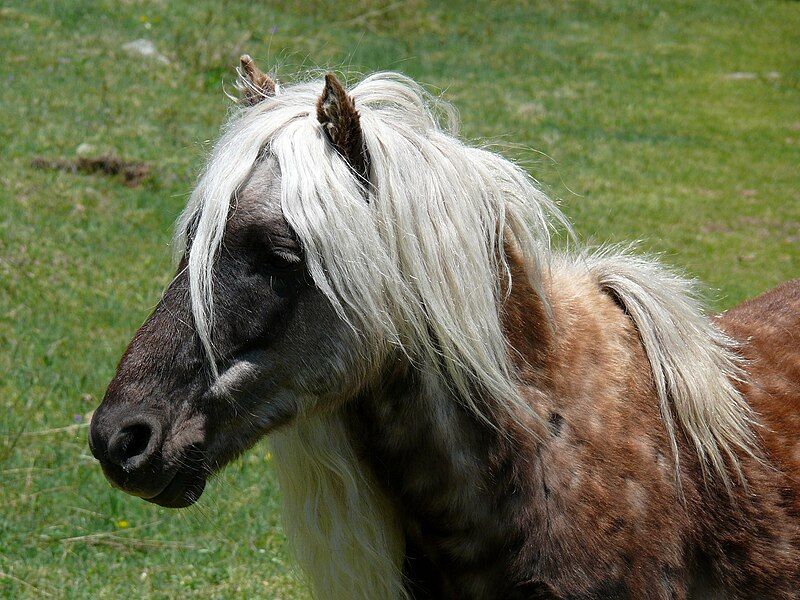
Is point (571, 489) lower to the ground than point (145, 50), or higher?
higher

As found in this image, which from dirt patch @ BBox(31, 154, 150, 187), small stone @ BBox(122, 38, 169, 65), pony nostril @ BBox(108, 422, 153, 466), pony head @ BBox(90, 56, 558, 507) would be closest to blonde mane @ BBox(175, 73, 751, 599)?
pony head @ BBox(90, 56, 558, 507)

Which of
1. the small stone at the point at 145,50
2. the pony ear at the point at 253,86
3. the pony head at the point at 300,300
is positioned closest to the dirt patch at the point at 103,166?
the small stone at the point at 145,50

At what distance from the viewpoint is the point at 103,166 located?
7.99 m

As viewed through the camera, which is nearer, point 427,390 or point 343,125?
point 343,125

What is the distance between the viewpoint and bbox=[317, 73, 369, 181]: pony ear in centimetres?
213

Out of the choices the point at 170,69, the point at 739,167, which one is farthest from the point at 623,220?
the point at 170,69

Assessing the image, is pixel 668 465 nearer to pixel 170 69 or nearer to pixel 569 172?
pixel 569 172

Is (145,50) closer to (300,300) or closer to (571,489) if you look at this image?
(300,300)

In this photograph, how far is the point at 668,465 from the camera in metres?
2.41

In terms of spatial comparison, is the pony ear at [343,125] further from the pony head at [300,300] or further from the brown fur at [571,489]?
the brown fur at [571,489]

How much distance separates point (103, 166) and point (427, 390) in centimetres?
633

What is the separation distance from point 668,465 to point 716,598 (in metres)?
0.36

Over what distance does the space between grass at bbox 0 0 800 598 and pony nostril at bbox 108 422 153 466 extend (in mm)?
896

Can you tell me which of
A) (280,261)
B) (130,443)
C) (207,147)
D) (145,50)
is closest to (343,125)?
(280,261)
